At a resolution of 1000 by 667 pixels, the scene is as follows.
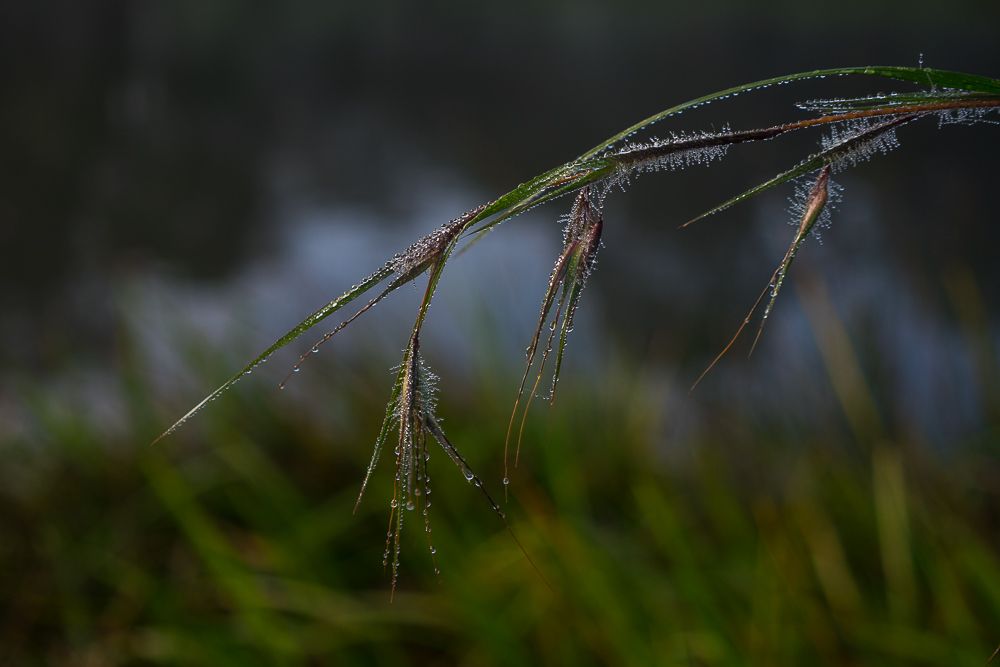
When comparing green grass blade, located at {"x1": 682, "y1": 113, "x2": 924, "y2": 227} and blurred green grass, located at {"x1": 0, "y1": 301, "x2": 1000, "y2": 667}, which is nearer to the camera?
green grass blade, located at {"x1": 682, "y1": 113, "x2": 924, "y2": 227}

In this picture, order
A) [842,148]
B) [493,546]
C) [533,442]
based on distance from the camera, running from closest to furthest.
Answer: [842,148] → [493,546] → [533,442]

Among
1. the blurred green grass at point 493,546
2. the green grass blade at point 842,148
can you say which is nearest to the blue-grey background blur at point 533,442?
the blurred green grass at point 493,546

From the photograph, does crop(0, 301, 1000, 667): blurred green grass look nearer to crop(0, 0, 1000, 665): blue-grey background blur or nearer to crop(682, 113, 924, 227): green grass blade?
crop(0, 0, 1000, 665): blue-grey background blur

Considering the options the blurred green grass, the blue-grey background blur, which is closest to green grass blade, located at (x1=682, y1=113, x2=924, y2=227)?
the blurred green grass

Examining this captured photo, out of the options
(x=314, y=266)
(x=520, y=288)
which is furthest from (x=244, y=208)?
(x=520, y=288)

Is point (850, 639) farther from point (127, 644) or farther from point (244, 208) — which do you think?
point (244, 208)

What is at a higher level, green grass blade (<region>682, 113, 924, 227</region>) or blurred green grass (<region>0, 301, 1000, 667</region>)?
green grass blade (<region>682, 113, 924, 227</region>)

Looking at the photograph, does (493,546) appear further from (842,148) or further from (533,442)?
(842,148)

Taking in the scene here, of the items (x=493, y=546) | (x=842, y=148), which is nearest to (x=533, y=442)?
(x=493, y=546)
